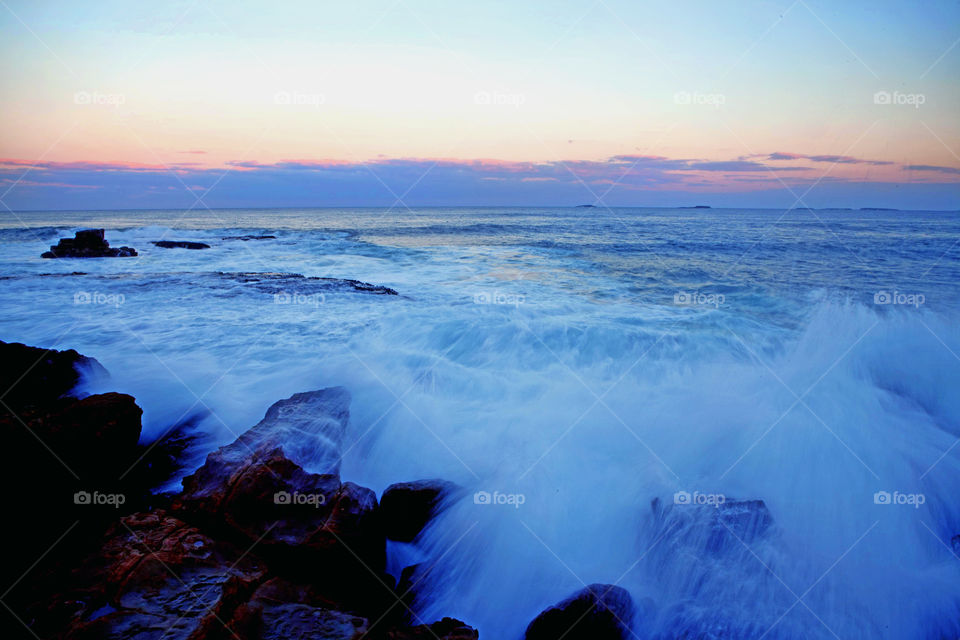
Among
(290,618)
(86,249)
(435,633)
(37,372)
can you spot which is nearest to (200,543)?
(290,618)

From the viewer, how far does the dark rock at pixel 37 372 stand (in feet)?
20.4

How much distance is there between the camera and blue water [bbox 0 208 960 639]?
4.39 metres

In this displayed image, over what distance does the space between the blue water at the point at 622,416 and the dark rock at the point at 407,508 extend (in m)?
0.14

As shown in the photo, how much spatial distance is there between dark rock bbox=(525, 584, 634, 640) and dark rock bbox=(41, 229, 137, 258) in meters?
26.4

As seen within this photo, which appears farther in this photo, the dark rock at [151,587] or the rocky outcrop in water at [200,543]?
the rocky outcrop in water at [200,543]

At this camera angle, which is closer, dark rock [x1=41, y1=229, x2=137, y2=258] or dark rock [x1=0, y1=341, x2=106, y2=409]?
dark rock [x1=0, y1=341, x2=106, y2=409]

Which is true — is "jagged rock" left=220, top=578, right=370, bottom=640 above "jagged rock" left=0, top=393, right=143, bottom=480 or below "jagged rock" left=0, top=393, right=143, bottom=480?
below

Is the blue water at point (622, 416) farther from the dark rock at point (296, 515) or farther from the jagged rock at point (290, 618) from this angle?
the jagged rock at point (290, 618)

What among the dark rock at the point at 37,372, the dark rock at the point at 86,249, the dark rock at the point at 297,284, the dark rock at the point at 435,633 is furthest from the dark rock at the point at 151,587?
the dark rock at the point at 86,249

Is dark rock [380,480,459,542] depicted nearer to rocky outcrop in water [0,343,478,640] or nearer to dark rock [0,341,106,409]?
rocky outcrop in water [0,343,478,640]

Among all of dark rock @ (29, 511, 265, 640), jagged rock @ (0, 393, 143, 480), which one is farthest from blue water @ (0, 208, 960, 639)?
dark rock @ (29, 511, 265, 640)

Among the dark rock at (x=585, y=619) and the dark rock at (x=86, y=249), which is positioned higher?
the dark rock at (x=86, y=249)

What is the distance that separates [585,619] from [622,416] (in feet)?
11.5

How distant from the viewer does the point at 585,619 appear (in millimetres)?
3645
